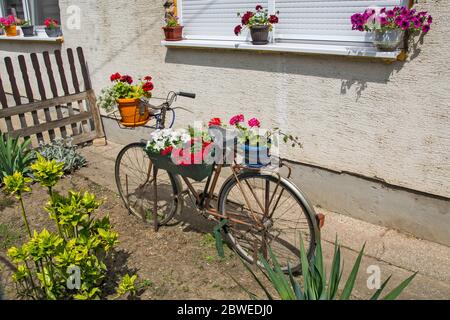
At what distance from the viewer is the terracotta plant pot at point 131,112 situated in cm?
329

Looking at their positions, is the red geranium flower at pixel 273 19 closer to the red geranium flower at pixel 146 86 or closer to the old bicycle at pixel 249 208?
the old bicycle at pixel 249 208

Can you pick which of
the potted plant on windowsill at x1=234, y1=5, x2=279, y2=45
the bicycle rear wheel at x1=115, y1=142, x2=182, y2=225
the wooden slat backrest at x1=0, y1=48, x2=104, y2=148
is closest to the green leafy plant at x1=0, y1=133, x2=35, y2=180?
the wooden slat backrest at x1=0, y1=48, x2=104, y2=148

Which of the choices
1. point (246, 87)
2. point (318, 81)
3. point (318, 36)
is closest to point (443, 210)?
point (318, 81)

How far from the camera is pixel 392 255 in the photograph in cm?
320

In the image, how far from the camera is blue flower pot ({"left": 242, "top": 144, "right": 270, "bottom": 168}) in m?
2.79

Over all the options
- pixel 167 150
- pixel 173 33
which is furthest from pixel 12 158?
pixel 167 150

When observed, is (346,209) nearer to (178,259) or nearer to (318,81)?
(318,81)

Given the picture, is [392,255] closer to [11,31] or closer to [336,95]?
[336,95]

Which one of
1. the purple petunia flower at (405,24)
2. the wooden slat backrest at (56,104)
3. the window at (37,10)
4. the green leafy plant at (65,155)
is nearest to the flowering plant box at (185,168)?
the purple petunia flower at (405,24)

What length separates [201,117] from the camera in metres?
4.67

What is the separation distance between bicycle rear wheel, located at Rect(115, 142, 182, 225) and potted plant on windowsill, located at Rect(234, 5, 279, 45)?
1.48m

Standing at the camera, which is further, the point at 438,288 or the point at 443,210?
the point at 443,210

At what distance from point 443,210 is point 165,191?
2627 millimetres

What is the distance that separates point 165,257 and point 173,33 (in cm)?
252
